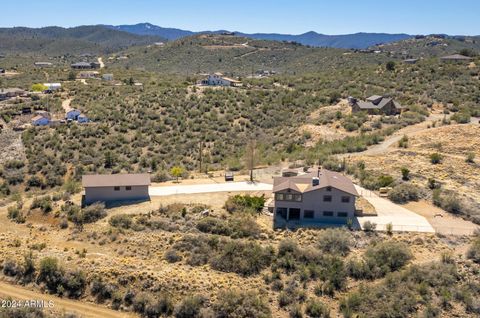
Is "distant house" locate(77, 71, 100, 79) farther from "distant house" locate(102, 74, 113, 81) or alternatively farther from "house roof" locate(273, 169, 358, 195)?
"house roof" locate(273, 169, 358, 195)

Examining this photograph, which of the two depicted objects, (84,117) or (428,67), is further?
(428,67)

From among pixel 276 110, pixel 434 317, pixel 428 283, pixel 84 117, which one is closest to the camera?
pixel 434 317

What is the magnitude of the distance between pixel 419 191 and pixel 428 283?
14.2m

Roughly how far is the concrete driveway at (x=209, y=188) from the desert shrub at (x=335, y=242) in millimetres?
10139

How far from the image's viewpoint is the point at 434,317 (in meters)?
23.5

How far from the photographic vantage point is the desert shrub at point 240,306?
23.4m

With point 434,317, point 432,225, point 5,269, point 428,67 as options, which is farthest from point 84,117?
point 428,67

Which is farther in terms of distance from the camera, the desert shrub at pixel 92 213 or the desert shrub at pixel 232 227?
the desert shrub at pixel 92 213

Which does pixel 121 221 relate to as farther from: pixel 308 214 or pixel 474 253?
pixel 474 253

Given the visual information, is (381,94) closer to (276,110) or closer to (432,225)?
(276,110)

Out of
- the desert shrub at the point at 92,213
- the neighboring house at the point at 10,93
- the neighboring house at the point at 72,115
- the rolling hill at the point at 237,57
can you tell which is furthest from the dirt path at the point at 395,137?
the rolling hill at the point at 237,57

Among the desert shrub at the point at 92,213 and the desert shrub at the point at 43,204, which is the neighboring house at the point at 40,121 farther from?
the desert shrub at the point at 92,213

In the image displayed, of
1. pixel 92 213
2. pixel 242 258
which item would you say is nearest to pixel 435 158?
pixel 242 258

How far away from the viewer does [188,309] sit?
23609mm
